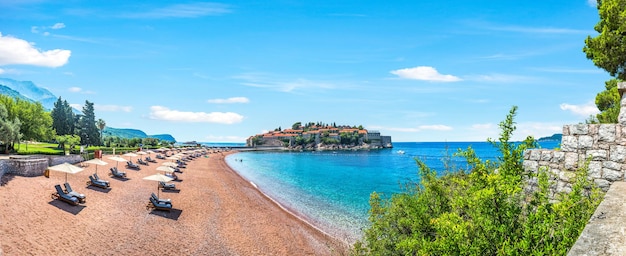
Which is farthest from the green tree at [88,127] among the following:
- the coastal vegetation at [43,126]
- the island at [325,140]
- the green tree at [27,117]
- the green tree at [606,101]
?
the island at [325,140]

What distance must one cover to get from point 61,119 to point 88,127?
5.33 m

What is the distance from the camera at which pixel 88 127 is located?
77.8 metres

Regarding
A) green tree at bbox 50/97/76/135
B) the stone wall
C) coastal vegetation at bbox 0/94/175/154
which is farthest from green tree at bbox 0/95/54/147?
the stone wall

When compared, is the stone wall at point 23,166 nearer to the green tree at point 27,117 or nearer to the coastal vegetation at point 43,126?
the coastal vegetation at point 43,126

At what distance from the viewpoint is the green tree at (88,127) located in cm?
7611

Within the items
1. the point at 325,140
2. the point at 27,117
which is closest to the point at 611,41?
the point at 27,117

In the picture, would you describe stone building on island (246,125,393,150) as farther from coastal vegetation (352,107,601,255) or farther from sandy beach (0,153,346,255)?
coastal vegetation (352,107,601,255)

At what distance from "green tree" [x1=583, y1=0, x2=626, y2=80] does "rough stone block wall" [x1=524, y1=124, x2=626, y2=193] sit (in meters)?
4.95

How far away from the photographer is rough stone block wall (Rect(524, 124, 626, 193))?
278 inches

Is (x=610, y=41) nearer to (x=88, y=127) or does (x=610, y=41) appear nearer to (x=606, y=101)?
(x=606, y=101)

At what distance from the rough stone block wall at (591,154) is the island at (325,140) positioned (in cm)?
15343

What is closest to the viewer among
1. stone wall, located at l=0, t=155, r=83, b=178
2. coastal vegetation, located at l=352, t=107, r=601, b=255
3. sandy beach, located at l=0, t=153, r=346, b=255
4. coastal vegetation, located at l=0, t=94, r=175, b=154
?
coastal vegetation, located at l=352, t=107, r=601, b=255

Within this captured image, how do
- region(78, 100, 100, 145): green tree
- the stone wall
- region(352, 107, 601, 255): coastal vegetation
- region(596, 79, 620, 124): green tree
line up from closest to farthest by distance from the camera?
region(352, 107, 601, 255): coastal vegetation < region(596, 79, 620, 124): green tree < the stone wall < region(78, 100, 100, 145): green tree

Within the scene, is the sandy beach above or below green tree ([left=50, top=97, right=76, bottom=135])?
below
